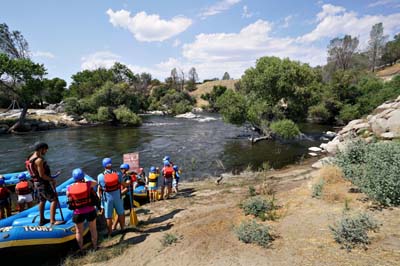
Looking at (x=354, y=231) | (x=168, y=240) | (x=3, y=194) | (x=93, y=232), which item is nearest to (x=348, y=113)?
(x=354, y=231)

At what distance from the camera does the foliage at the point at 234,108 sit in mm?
29562

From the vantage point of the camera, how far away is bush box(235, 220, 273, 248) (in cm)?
570


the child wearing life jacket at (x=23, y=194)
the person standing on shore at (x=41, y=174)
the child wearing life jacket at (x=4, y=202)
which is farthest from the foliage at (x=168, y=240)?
the child wearing life jacket at (x=23, y=194)

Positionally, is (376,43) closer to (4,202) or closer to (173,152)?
(173,152)

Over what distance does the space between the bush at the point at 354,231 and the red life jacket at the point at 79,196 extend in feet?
18.6

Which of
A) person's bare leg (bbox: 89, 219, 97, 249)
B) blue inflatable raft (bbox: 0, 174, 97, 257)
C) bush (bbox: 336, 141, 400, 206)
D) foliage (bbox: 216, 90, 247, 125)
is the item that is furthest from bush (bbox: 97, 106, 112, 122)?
bush (bbox: 336, 141, 400, 206)

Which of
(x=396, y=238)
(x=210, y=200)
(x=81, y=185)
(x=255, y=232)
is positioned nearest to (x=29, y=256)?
(x=81, y=185)

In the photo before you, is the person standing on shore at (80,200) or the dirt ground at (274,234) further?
the person standing on shore at (80,200)

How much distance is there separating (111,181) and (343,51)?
75356 millimetres

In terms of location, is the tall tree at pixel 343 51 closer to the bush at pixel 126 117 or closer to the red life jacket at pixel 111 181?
the bush at pixel 126 117

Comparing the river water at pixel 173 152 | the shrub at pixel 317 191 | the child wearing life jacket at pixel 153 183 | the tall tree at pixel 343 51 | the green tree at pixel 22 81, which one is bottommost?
the river water at pixel 173 152

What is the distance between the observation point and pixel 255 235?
583cm

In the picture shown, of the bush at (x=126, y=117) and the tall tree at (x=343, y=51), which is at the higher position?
the tall tree at (x=343, y=51)

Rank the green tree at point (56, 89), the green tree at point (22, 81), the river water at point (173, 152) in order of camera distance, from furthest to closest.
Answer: the green tree at point (56, 89) < the green tree at point (22, 81) < the river water at point (173, 152)
